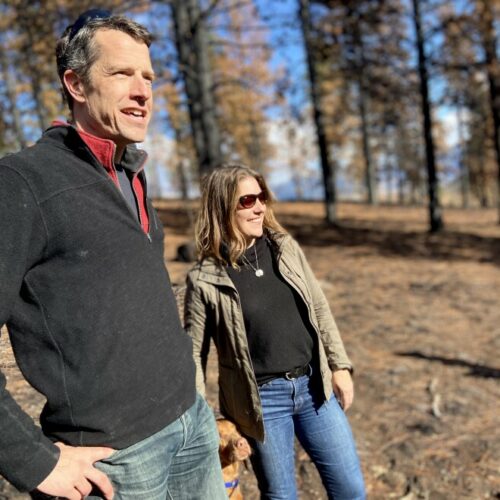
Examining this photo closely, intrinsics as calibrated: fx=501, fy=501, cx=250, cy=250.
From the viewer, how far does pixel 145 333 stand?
1.60m

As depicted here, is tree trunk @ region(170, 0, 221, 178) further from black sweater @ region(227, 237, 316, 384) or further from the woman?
black sweater @ region(227, 237, 316, 384)

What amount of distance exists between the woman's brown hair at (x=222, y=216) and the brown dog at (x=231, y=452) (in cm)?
82

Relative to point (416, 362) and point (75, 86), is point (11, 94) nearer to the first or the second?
point (416, 362)

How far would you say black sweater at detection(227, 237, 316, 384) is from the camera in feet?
7.79

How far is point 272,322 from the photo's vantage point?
7.79ft

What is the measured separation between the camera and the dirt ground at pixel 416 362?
3.73 m

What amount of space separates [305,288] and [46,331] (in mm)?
1341

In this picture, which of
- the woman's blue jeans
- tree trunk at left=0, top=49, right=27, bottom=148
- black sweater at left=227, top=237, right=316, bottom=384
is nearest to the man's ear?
black sweater at left=227, top=237, right=316, bottom=384

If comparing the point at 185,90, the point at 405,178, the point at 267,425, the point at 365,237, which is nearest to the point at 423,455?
the point at 267,425

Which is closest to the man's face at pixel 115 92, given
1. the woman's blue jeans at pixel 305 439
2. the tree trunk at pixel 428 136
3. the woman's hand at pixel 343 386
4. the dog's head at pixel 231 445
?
the woman's blue jeans at pixel 305 439

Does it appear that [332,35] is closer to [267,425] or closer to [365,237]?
A: [365,237]

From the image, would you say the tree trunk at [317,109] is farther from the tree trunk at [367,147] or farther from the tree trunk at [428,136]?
the tree trunk at [367,147]

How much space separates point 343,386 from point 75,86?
188cm

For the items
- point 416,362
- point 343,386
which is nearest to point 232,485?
point 343,386
